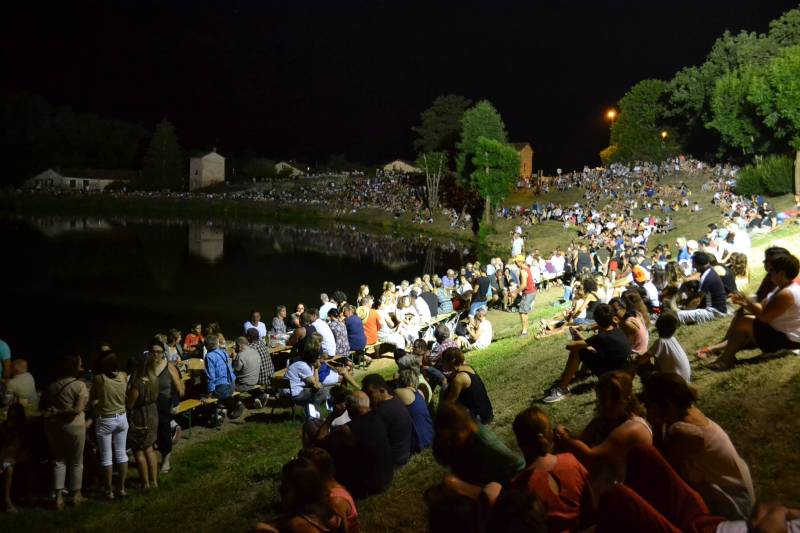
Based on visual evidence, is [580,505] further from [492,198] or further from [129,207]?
[129,207]

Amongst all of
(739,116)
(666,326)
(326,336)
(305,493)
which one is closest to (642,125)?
(739,116)

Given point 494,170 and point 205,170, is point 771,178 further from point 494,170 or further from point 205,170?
point 205,170

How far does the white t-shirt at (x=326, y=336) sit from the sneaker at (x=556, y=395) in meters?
4.74

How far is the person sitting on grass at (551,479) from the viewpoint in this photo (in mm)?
4098

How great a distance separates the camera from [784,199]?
1559 inches

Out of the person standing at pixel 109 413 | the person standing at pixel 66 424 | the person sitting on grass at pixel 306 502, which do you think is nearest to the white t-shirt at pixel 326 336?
the person standing at pixel 109 413

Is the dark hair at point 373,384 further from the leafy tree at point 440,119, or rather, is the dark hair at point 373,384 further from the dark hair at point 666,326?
the leafy tree at point 440,119

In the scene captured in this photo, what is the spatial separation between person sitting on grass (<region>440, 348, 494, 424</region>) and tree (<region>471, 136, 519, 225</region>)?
52257 millimetres

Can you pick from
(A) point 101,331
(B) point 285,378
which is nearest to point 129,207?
(A) point 101,331

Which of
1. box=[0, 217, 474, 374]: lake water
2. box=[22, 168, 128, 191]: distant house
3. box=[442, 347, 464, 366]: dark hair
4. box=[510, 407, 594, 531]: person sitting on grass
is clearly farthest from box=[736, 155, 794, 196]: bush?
box=[22, 168, 128, 191]: distant house

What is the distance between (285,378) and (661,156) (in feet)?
245

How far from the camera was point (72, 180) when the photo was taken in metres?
115

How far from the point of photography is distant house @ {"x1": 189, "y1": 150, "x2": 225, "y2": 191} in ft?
378

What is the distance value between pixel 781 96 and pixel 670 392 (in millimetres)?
43974
